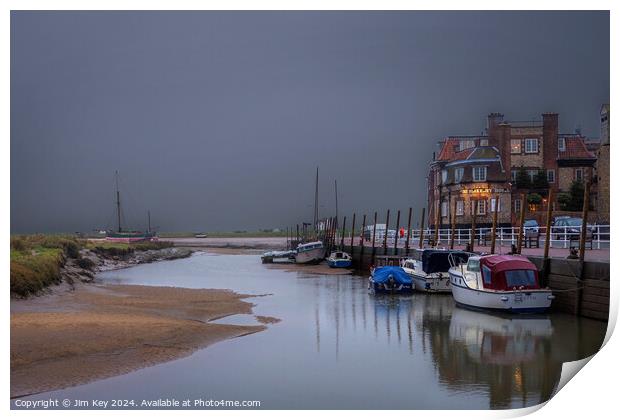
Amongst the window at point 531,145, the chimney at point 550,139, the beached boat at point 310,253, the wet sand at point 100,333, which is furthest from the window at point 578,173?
the wet sand at point 100,333

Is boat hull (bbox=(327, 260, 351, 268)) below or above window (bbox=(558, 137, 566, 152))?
below

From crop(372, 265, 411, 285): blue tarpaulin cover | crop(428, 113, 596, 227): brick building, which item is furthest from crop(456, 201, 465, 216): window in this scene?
crop(372, 265, 411, 285): blue tarpaulin cover

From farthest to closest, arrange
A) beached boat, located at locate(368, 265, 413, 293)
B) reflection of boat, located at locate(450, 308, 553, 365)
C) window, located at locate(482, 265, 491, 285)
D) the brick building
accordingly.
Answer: the brick building, beached boat, located at locate(368, 265, 413, 293), window, located at locate(482, 265, 491, 285), reflection of boat, located at locate(450, 308, 553, 365)

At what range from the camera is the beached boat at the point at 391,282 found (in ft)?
115

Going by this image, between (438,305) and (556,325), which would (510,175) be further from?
(556,325)

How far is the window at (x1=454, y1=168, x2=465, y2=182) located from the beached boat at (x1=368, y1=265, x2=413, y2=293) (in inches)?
933

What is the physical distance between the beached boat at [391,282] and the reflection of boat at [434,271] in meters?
0.59

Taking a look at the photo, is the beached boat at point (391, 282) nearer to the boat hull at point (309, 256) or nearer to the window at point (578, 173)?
the window at point (578, 173)

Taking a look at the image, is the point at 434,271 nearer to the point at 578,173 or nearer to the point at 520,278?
the point at 520,278

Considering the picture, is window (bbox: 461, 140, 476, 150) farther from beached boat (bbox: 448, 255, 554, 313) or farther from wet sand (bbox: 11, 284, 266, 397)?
beached boat (bbox: 448, 255, 554, 313)

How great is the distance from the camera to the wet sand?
16.4 metres

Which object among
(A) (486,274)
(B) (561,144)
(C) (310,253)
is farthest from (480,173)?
(A) (486,274)

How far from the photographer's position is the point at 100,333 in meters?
20.4

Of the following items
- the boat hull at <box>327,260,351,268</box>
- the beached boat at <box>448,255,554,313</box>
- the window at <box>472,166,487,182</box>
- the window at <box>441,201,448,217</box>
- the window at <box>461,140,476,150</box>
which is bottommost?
the boat hull at <box>327,260,351,268</box>
